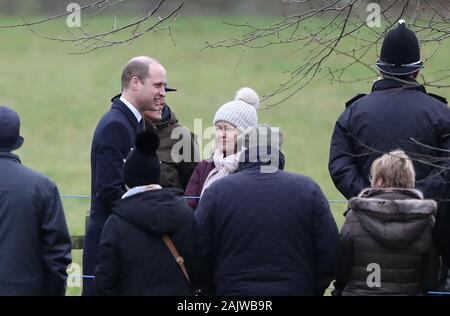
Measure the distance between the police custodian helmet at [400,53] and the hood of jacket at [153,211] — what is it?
174cm

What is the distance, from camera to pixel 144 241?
6.21 metres

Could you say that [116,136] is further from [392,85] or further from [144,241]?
[392,85]

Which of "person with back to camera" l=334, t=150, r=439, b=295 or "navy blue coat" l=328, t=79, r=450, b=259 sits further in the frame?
"navy blue coat" l=328, t=79, r=450, b=259

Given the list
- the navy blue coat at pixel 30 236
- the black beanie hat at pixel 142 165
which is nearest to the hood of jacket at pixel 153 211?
the black beanie hat at pixel 142 165

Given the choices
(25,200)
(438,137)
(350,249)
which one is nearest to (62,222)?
(25,200)

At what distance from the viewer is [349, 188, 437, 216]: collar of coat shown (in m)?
6.30

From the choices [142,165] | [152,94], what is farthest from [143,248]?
[152,94]

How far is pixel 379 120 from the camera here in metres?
6.96

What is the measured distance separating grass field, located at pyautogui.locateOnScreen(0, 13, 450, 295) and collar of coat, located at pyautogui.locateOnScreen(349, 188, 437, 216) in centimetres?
1415

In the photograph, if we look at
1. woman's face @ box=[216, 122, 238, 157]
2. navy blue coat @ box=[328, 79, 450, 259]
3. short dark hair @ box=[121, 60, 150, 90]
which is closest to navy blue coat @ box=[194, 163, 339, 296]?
navy blue coat @ box=[328, 79, 450, 259]

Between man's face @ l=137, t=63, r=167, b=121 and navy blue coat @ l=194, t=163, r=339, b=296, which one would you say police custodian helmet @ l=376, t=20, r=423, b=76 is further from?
man's face @ l=137, t=63, r=167, b=121

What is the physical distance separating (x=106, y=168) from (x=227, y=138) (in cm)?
82

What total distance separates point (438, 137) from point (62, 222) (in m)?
2.38
